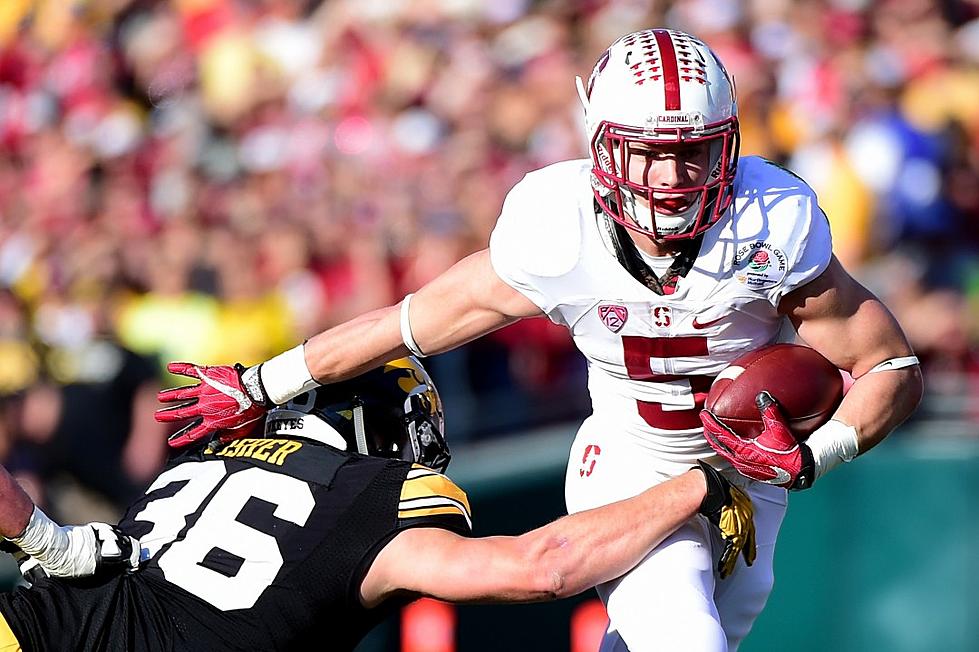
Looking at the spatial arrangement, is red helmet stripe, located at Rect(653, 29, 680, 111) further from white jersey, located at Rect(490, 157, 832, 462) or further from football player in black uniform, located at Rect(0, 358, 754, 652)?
football player in black uniform, located at Rect(0, 358, 754, 652)

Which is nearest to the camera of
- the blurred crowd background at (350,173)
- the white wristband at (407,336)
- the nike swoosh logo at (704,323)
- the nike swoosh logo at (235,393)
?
the nike swoosh logo at (704,323)

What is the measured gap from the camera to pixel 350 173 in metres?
8.13

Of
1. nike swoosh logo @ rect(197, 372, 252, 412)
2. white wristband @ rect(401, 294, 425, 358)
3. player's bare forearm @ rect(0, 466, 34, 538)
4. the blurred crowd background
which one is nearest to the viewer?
player's bare forearm @ rect(0, 466, 34, 538)

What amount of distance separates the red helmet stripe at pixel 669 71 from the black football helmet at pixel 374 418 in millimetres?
1051

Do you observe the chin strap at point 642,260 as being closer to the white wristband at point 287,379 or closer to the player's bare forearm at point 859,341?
the player's bare forearm at point 859,341

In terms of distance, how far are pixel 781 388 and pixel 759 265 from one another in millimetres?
281

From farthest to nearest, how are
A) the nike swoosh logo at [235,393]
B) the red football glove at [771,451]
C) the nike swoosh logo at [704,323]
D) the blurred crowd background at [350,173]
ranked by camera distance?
1. the blurred crowd background at [350,173]
2. the nike swoosh logo at [235,393]
3. the nike swoosh logo at [704,323]
4. the red football glove at [771,451]

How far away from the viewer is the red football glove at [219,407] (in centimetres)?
390

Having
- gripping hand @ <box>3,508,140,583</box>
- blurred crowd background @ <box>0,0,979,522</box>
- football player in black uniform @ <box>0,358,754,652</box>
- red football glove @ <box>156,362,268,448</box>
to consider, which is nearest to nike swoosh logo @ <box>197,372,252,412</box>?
red football glove @ <box>156,362,268,448</box>

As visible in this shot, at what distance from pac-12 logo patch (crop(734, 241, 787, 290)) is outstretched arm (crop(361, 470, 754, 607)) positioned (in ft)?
1.52

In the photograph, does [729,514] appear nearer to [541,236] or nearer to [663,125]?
[541,236]

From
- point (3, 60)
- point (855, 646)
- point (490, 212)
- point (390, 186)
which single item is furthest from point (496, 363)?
point (3, 60)

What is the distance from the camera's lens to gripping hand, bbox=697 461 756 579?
3443 mm

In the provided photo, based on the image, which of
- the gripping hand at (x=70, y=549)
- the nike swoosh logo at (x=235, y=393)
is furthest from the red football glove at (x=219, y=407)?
the gripping hand at (x=70, y=549)
